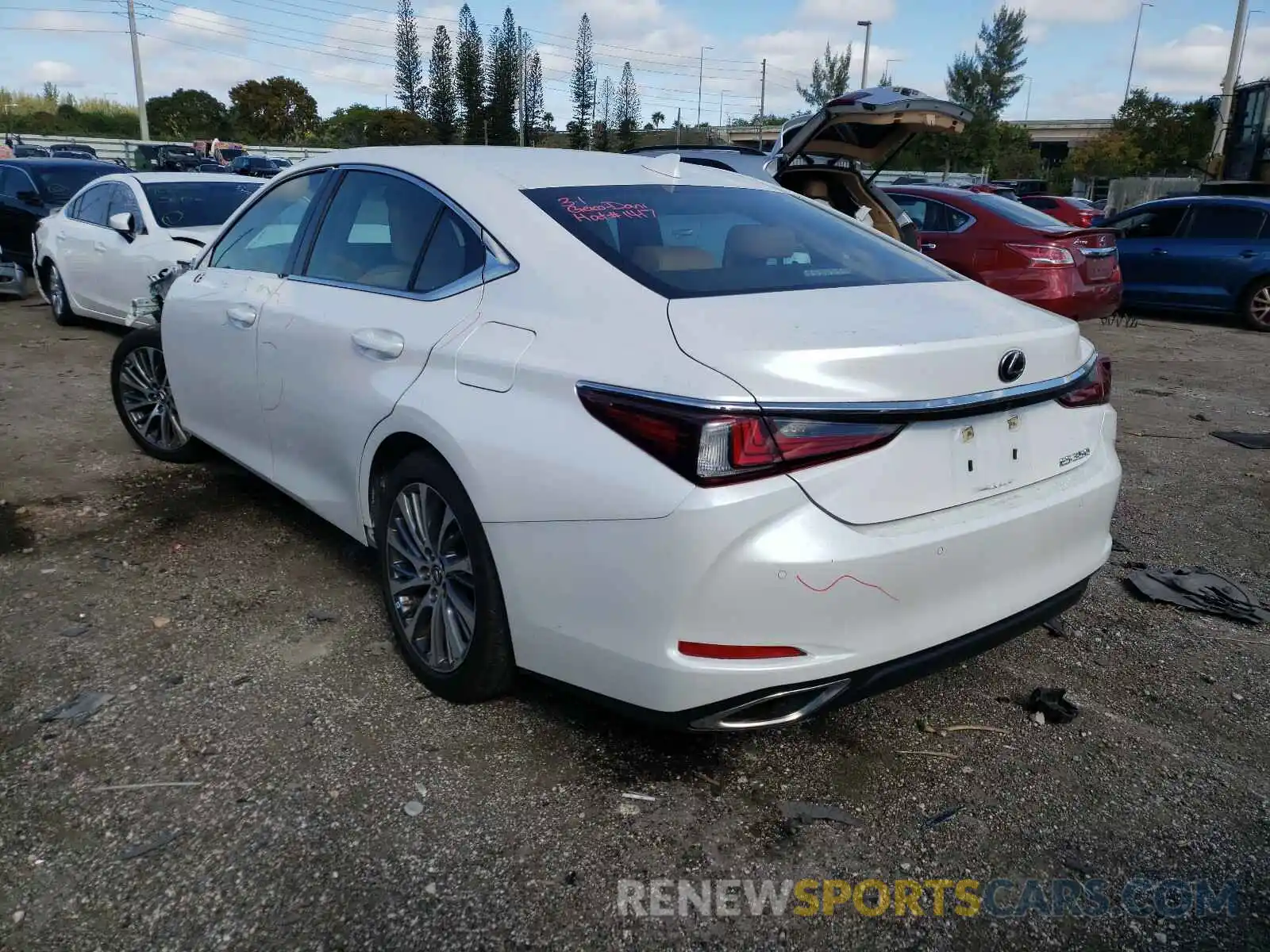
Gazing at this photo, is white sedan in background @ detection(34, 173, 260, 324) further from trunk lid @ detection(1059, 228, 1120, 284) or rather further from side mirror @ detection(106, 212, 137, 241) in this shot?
trunk lid @ detection(1059, 228, 1120, 284)

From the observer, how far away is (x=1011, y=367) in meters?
2.46

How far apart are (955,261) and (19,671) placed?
872 cm

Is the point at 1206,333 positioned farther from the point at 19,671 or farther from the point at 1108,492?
the point at 19,671

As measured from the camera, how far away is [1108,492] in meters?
2.82

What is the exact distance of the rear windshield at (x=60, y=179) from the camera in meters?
12.5

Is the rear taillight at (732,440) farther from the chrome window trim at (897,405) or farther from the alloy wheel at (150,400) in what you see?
the alloy wheel at (150,400)

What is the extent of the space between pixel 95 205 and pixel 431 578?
27.0 ft

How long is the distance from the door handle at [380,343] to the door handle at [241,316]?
0.87 meters

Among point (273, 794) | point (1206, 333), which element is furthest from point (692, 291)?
point (1206, 333)

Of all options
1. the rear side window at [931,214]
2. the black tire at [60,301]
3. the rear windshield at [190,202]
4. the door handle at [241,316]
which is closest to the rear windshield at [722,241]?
the door handle at [241,316]

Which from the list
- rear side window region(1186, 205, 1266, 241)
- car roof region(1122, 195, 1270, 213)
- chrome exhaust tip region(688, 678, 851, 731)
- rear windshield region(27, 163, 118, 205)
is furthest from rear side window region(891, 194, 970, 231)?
rear windshield region(27, 163, 118, 205)

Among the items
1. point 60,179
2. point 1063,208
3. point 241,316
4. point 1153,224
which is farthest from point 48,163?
point 1063,208

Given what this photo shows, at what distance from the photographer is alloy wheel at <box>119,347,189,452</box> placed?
5129 mm

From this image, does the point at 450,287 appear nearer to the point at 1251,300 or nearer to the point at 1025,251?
the point at 1025,251
